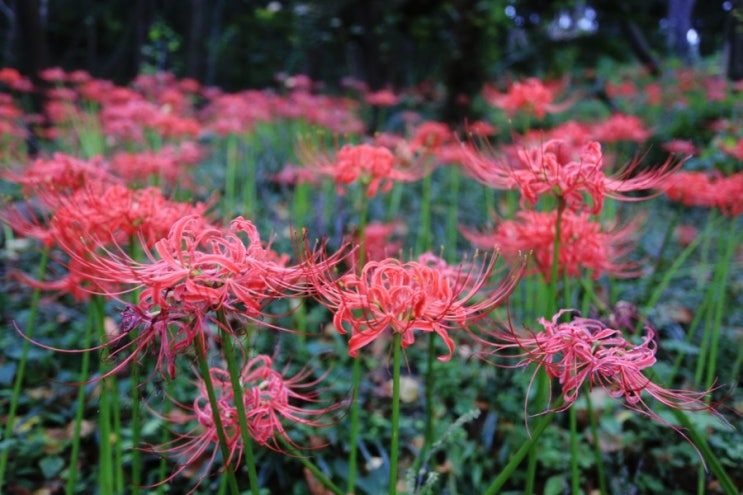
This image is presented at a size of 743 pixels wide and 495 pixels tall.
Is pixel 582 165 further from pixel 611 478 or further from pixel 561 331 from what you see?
pixel 611 478

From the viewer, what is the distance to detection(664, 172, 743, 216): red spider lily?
1.91 meters

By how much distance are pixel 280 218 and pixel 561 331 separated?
363 centimetres

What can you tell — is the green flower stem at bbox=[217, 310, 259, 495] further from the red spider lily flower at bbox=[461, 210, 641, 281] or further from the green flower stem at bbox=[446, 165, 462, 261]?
the green flower stem at bbox=[446, 165, 462, 261]

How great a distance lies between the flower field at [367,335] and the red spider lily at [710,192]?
14 millimetres

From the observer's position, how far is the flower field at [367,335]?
0.93 metres

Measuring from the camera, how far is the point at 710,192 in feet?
6.43

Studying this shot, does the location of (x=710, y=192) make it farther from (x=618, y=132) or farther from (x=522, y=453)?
(x=522, y=453)

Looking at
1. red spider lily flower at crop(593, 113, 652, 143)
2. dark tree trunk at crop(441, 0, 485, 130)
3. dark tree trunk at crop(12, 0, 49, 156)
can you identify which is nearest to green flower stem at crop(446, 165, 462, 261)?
red spider lily flower at crop(593, 113, 652, 143)

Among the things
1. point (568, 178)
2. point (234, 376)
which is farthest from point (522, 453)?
point (568, 178)

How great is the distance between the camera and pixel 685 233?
12.8ft

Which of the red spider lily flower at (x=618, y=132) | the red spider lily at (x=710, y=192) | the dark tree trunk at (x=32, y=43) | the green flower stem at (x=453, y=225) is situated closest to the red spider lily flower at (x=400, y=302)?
the red spider lily at (x=710, y=192)

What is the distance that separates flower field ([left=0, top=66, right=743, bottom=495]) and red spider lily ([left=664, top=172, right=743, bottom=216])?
0.04 feet

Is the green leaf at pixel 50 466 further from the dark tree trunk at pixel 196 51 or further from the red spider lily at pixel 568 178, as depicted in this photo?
the dark tree trunk at pixel 196 51

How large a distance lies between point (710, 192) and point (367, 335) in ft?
5.50
